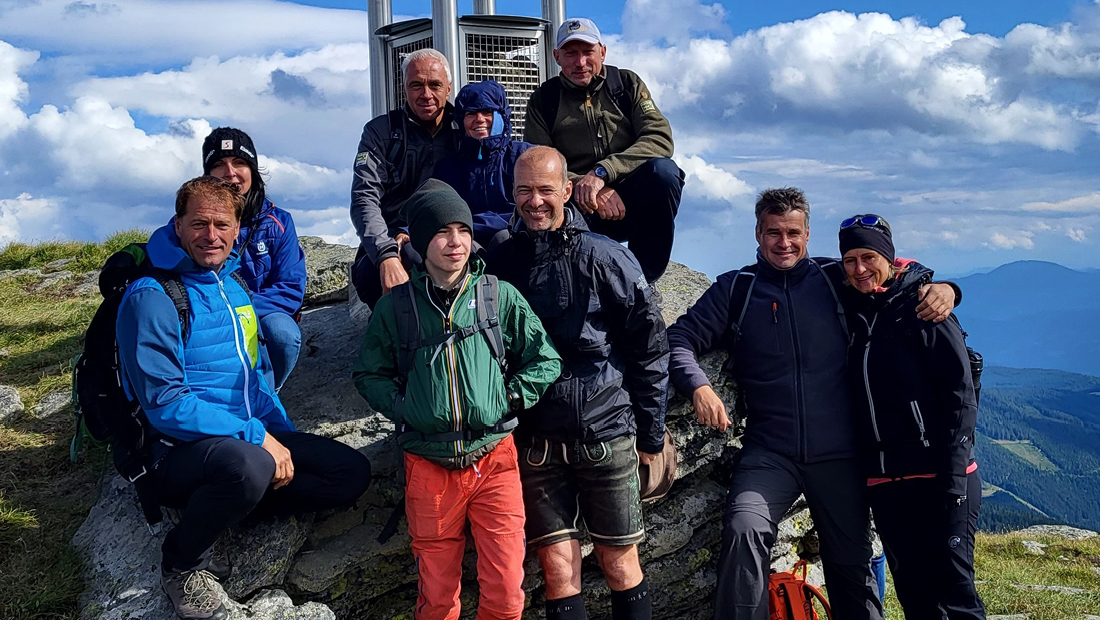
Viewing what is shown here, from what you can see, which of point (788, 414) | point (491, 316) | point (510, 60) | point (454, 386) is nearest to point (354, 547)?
point (454, 386)

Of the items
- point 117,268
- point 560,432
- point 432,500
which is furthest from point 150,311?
point 560,432

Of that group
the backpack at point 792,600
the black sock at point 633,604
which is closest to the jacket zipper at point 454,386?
the black sock at point 633,604

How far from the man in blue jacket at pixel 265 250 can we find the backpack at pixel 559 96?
282cm

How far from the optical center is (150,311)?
5285mm

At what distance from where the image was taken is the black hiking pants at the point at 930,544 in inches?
241

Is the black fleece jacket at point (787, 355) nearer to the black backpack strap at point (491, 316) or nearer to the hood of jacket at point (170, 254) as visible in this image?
the black backpack strap at point (491, 316)

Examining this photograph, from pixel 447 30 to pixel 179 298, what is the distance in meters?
7.37

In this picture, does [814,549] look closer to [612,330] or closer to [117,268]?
[612,330]

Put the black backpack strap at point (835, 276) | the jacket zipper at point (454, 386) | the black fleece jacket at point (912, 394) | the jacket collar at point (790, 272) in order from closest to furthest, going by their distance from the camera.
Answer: the jacket zipper at point (454, 386) → the black fleece jacket at point (912, 394) → the black backpack strap at point (835, 276) → the jacket collar at point (790, 272)

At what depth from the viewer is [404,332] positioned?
559cm

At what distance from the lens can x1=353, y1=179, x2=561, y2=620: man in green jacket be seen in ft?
17.7

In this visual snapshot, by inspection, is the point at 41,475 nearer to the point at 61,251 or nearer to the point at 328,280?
the point at 328,280

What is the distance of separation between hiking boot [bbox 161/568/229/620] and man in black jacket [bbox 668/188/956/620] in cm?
372

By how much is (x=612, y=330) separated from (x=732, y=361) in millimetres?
1837
